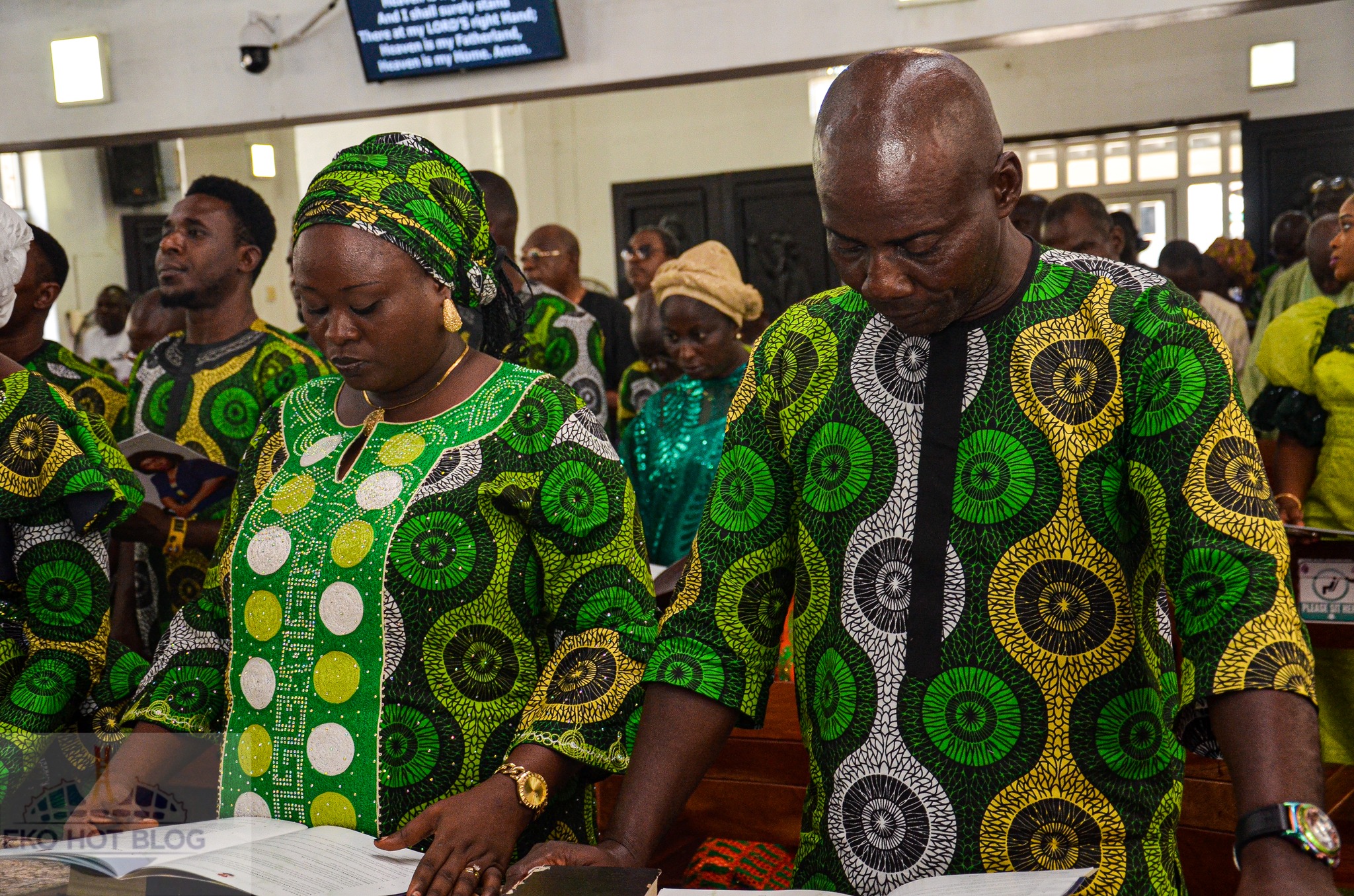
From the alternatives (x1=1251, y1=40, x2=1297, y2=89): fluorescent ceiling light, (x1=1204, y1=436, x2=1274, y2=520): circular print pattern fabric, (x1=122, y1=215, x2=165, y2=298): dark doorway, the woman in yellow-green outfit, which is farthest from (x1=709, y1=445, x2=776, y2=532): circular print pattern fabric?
(x1=122, y1=215, x2=165, y2=298): dark doorway

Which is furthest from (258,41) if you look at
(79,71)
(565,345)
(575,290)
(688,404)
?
(688,404)

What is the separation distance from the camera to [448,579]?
1562 millimetres

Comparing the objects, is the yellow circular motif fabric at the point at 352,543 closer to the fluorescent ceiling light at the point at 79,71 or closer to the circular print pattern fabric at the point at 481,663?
the circular print pattern fabric at the point at 481,663

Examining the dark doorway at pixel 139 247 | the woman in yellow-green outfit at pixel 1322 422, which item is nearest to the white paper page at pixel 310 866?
the woman in yellow-green outfit at pixel 1322 422

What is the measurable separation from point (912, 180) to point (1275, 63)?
8.85m

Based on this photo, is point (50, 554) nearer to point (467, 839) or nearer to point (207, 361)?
point (467, 839)

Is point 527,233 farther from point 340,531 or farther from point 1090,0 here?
point 340,531

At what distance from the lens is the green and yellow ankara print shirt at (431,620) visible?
5.09 feet

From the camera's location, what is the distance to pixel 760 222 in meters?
10.0

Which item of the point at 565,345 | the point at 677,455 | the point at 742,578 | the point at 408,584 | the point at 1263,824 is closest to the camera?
the point at 1263,824

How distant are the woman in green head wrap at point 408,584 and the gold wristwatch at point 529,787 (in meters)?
0.02

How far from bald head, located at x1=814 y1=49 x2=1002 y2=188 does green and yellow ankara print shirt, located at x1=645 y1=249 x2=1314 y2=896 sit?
0.57ft

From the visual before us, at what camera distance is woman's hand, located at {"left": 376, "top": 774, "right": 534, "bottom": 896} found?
129cm

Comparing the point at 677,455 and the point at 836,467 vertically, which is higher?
the point at 836,467
